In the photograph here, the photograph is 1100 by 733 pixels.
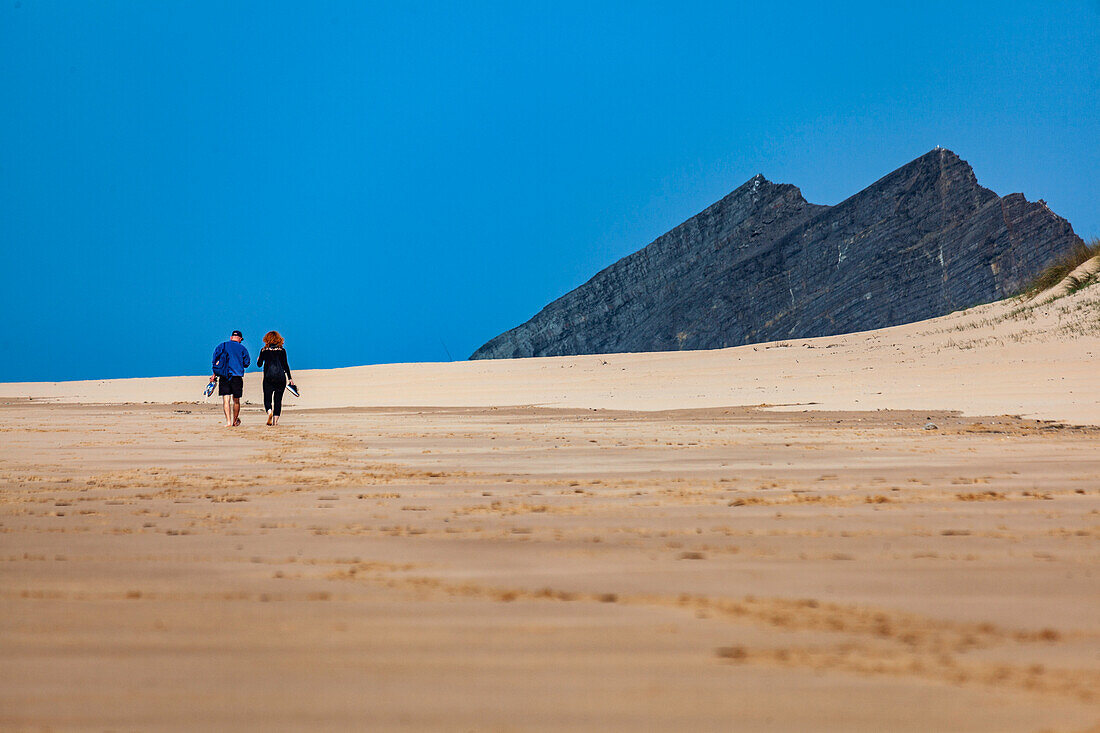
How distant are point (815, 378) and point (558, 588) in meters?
14.3

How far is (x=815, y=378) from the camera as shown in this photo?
624 inches

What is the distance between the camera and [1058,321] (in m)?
18.1

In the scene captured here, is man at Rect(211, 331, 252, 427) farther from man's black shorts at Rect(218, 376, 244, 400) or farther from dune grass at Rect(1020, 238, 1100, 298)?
dune grass at Rect(1020, 238, 1100, 298)

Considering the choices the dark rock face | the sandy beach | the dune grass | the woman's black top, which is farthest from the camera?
the dark rock face

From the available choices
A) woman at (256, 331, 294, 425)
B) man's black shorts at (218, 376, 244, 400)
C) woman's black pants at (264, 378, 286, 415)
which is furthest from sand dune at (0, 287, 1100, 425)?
man's black shorts at (218, 376, 244, 400)

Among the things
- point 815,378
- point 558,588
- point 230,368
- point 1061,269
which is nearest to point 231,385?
point 230,368

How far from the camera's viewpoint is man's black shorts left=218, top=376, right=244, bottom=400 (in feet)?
37.6

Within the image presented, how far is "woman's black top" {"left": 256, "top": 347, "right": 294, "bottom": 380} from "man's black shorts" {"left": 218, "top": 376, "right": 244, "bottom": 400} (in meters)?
0.37

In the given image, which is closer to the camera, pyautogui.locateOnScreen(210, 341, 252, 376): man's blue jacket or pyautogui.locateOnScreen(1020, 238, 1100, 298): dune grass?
pyautogui.locateOnScreen(210, 341, 252, 376): man's blue jacket

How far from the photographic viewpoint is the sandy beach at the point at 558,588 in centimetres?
149

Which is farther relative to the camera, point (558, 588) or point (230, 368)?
point (230, 368)

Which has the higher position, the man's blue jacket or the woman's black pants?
the man's blue jacket

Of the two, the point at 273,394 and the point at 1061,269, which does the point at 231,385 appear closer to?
the point at 273,394

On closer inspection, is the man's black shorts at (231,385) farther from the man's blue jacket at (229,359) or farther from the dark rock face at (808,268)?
the dark rock face at (808,268)
